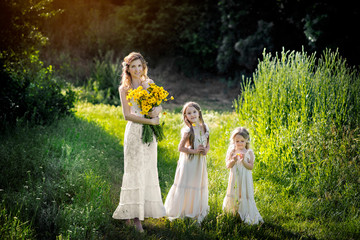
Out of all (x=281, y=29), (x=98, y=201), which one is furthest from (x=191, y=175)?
(x=281, y=29)

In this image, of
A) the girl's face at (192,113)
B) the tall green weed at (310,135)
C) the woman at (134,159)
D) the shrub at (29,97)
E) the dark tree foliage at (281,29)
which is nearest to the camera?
the woman at (134,159)

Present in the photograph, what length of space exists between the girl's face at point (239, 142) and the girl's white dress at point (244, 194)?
9cm

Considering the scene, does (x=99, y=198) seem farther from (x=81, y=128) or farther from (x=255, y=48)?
(x=255, y=48)

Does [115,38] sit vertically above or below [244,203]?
above

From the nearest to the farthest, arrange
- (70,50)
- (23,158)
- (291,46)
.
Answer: (23,158)
(291,46)
(70,50)

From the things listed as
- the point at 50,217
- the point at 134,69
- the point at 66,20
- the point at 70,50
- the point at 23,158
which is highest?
the point at 66,20

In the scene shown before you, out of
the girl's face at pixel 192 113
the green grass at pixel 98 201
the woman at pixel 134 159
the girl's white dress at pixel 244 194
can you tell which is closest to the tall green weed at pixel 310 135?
the green grass at pixel 98 201

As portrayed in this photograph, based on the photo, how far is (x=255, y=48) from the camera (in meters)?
14.0

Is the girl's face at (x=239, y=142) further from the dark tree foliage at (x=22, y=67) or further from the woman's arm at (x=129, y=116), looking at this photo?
the dark tree foliage at (x=22, y=67)

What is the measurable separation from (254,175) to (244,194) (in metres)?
1.31

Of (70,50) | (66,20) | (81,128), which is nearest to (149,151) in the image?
(81,128)

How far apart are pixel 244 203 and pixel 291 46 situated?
10.5 metres

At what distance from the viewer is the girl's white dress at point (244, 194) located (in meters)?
4.29

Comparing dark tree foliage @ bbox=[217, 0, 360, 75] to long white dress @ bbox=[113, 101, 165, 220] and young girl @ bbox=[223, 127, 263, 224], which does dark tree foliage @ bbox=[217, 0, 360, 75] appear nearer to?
young girl @ bbox=[223, 127, 263, 224]
